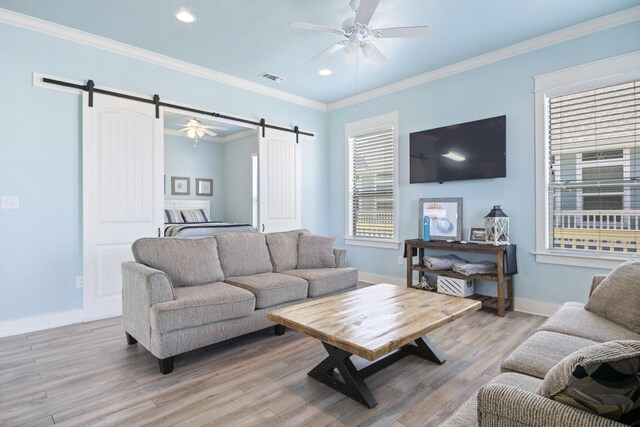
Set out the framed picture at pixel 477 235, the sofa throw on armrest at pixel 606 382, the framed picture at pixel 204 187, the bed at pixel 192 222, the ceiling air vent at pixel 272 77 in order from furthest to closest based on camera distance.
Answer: the framed picture at pixel 204 187, the bed at pixel 192 222, the ceiling air vent at pixel 272 77, the framed picture at pixel 477 235, the sofa throw on armrest at pixel 606 382

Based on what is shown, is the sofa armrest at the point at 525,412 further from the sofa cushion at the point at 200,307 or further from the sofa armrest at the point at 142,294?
the sofa armrest at the point at 142,294

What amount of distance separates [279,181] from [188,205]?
Result: 3733 millimetres

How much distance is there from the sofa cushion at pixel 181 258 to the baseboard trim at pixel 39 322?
126 centimetres

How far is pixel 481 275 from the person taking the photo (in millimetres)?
3746

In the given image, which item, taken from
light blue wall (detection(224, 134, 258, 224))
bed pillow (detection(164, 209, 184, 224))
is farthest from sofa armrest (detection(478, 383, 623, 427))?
light blue wall (detection(224, 134, 258, 224))

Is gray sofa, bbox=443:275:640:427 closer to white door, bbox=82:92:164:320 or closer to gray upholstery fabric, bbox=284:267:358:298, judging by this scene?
gray upholstery fabric, bbox=284:267:358:298

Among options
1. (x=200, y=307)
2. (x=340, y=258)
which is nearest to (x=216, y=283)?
(x=200, y=307)

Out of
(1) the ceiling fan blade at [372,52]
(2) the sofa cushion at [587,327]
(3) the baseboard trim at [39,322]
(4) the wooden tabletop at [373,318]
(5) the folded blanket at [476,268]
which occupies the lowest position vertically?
(3) the baseboard trim at [39,322]

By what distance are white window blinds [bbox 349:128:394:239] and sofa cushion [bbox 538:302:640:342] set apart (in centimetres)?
296

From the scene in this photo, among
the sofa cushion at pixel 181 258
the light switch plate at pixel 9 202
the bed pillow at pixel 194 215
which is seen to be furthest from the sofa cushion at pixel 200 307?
the bed pillow at pixel 194 215

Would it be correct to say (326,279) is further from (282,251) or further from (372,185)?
(372,185)

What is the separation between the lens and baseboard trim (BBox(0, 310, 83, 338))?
3.09 meters

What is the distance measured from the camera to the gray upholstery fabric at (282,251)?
376 centimetres

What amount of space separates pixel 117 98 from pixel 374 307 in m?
3.39
